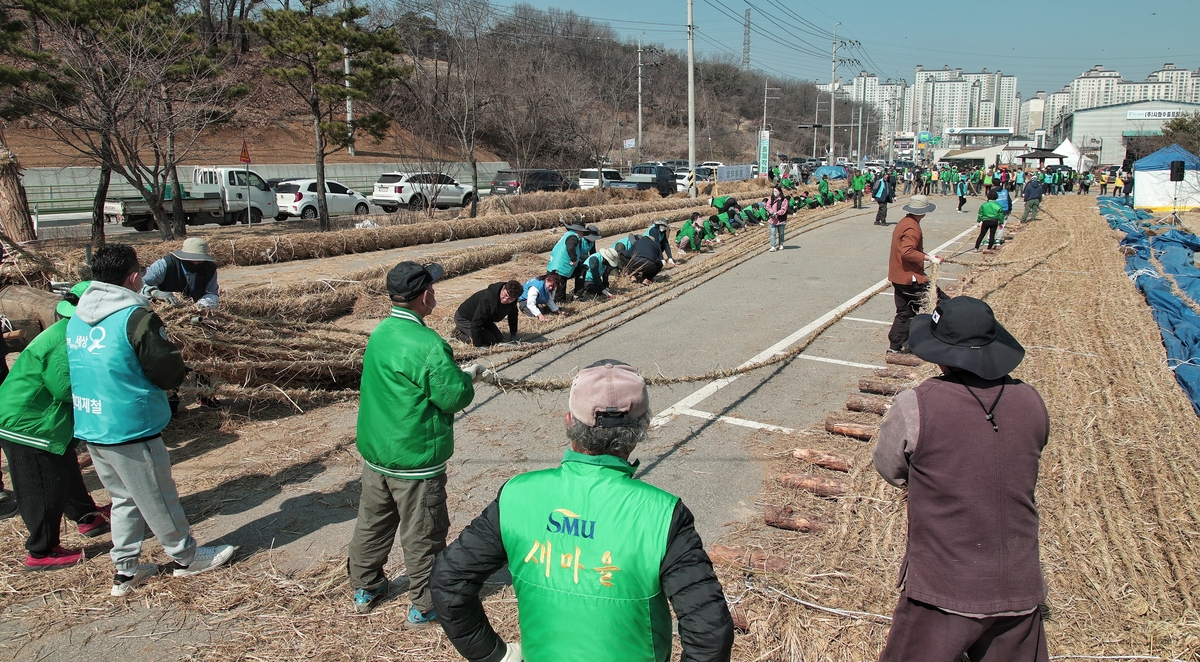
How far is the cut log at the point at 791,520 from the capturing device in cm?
424

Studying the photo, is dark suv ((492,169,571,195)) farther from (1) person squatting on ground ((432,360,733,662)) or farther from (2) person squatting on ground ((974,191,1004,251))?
(1) person squatting on ground ((432,360,733,662))

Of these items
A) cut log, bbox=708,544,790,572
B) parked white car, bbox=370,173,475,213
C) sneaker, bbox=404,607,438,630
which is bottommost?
sneaker, bbox=404,607,438,630

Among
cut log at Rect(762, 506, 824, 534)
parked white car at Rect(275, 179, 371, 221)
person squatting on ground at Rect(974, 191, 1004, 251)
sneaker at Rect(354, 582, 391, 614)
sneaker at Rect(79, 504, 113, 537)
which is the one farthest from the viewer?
parked white car at Rect(275, 179, 371, 221)

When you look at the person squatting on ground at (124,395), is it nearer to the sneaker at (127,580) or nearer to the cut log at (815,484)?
the sneaker at (127,580)

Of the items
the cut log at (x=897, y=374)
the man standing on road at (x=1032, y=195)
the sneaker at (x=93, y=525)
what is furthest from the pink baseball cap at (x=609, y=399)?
the man standing on road at (x=1032, y=195)

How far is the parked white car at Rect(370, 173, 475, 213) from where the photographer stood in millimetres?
23953

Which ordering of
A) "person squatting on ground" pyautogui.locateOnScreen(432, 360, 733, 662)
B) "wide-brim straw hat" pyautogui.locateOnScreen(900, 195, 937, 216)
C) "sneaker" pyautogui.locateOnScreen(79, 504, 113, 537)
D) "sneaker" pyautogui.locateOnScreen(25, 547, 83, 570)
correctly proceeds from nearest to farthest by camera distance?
"person squatting on ground" pyautogui.locateOnScreen(432, 360, 733, 662), "sneaker" pyautogui.locateOnScreen(25, 547, 83, 570), "sneaker" pyautogui.locateOnScreen(79, 504, 113, 537), "wide-brim straw hat" pyautogui.locateOnScreen(900, 195, 937, 216)

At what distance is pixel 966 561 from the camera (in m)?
2.41

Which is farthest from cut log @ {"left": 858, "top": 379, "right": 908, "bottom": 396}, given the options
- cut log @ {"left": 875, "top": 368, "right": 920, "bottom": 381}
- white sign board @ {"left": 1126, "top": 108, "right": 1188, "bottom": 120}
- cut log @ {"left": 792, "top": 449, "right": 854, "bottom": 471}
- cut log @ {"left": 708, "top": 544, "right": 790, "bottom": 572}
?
white sign board @ {"left": 1126, "top": 108, "right": 1188, "bottom": 120}

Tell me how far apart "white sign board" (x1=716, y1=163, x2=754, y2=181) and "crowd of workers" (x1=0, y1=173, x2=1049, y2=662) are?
1399 inches

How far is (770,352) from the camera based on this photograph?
338 inches

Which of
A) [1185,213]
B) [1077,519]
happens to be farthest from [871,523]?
[1185,213]

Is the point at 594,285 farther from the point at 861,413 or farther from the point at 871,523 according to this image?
the point at 871,523

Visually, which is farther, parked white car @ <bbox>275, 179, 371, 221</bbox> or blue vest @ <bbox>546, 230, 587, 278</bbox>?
parked white car @ <bbox>275, 179, 371, 221</bbox>
